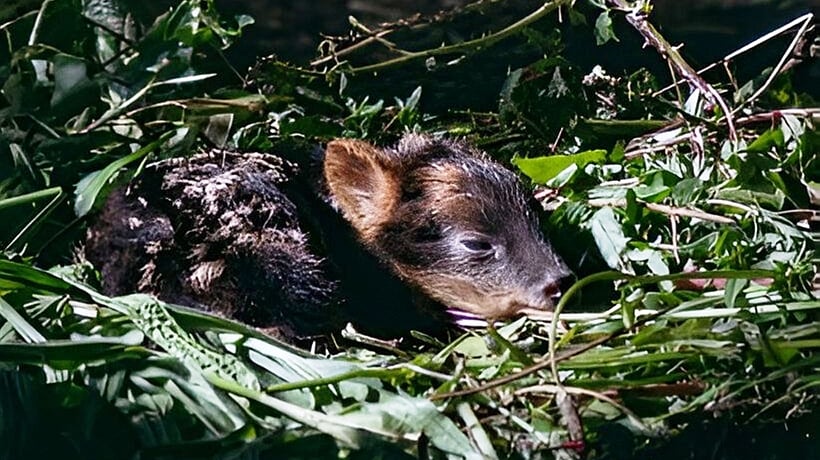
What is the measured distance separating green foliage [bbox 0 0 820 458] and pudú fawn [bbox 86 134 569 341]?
0.15 meters

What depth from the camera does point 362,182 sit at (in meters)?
3.89

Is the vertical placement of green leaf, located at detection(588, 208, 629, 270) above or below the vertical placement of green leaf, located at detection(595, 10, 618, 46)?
below

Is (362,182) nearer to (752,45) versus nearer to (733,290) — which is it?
(733,290)

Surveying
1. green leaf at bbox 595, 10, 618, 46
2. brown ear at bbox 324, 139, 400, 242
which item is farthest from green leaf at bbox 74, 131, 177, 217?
green leaf at bbox 595, 10, 618, 46

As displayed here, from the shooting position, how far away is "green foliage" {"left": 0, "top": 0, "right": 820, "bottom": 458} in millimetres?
A: 2879

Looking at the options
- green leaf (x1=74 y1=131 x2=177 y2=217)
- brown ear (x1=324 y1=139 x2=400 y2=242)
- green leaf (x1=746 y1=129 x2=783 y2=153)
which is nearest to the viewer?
green leaf (x1=74 y1=131 x2=177 y2=217)

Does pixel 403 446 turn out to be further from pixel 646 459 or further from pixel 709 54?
pixel 709 54

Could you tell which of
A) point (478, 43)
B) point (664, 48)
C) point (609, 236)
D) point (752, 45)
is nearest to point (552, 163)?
point (609, 236)

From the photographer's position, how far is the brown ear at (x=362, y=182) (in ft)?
12.6

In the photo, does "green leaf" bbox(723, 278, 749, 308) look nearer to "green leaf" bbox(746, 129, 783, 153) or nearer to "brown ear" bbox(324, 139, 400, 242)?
"green leaf" bbox(746, 129, 783, 153)

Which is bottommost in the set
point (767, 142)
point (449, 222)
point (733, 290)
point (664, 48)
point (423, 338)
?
point (423, 338)

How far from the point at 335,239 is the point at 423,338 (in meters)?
0.56

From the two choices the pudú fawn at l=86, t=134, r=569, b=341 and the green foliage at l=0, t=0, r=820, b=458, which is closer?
the green foliage at l=0, t=0, r=820, b=458

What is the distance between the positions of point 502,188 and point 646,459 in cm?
115
